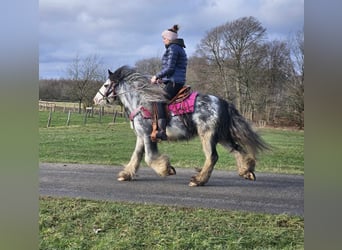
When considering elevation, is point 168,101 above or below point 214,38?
below

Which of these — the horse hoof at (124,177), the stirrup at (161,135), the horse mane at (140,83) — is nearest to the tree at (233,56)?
the horse mane at (140,83)

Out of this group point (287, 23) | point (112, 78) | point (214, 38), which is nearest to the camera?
point (287, 23)

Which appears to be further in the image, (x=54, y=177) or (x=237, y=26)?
(x=54, y=177)

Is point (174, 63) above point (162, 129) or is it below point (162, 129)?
above

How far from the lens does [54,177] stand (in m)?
4.11

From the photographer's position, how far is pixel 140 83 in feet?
13.0

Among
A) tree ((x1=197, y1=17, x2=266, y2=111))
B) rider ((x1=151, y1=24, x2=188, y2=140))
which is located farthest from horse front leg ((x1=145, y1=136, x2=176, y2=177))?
tree ((x1=197, y1=17, x2=266, y2=111))

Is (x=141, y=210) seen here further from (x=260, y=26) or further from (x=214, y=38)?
(x=260, y=26)

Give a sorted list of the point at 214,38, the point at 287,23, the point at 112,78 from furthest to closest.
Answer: the point at 112,78, the point at 214,38, the point at 287,23

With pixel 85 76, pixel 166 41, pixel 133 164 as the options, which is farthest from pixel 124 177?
pixel 166 41

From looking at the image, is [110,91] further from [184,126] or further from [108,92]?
[184,126]

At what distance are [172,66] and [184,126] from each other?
1.74ft
